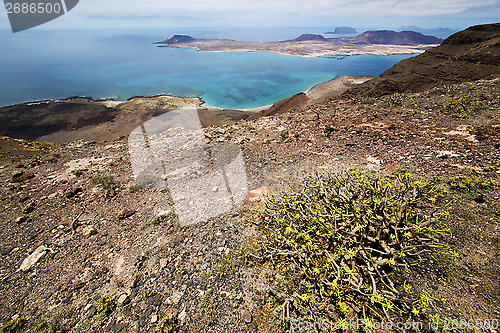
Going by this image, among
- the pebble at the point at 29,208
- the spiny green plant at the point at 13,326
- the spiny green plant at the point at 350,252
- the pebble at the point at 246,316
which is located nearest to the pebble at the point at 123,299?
the spiny green plant at the point at 13,326

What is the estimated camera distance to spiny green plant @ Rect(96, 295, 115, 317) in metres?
3.50

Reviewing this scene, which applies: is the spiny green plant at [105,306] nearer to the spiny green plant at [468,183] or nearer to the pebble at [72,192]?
the pebble at [72,192]

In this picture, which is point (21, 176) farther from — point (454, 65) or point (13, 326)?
point (454, 65)

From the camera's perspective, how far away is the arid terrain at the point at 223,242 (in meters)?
3.04

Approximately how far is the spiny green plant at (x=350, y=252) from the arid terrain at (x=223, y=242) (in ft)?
0.17

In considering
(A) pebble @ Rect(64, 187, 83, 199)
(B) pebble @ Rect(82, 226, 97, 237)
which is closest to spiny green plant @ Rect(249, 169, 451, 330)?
(B) pebble @ Rect(82, 226, 97, 237)

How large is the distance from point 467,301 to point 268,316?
268cm

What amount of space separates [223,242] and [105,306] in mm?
2271

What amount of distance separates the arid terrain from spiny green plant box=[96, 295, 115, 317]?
2 centimetres

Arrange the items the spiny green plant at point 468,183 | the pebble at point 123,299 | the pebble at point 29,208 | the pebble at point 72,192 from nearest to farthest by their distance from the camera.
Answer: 1. the pebble at point 123,299
2. the spiny green plant at point 468,183
3. the pebble at point 29,208
4. the pebble at point 72,192

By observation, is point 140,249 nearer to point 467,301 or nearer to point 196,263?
point 196,263

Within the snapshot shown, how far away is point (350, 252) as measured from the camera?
9.57 feet

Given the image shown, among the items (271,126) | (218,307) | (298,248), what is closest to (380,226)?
(298,248)

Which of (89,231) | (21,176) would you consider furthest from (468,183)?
(21,176)
